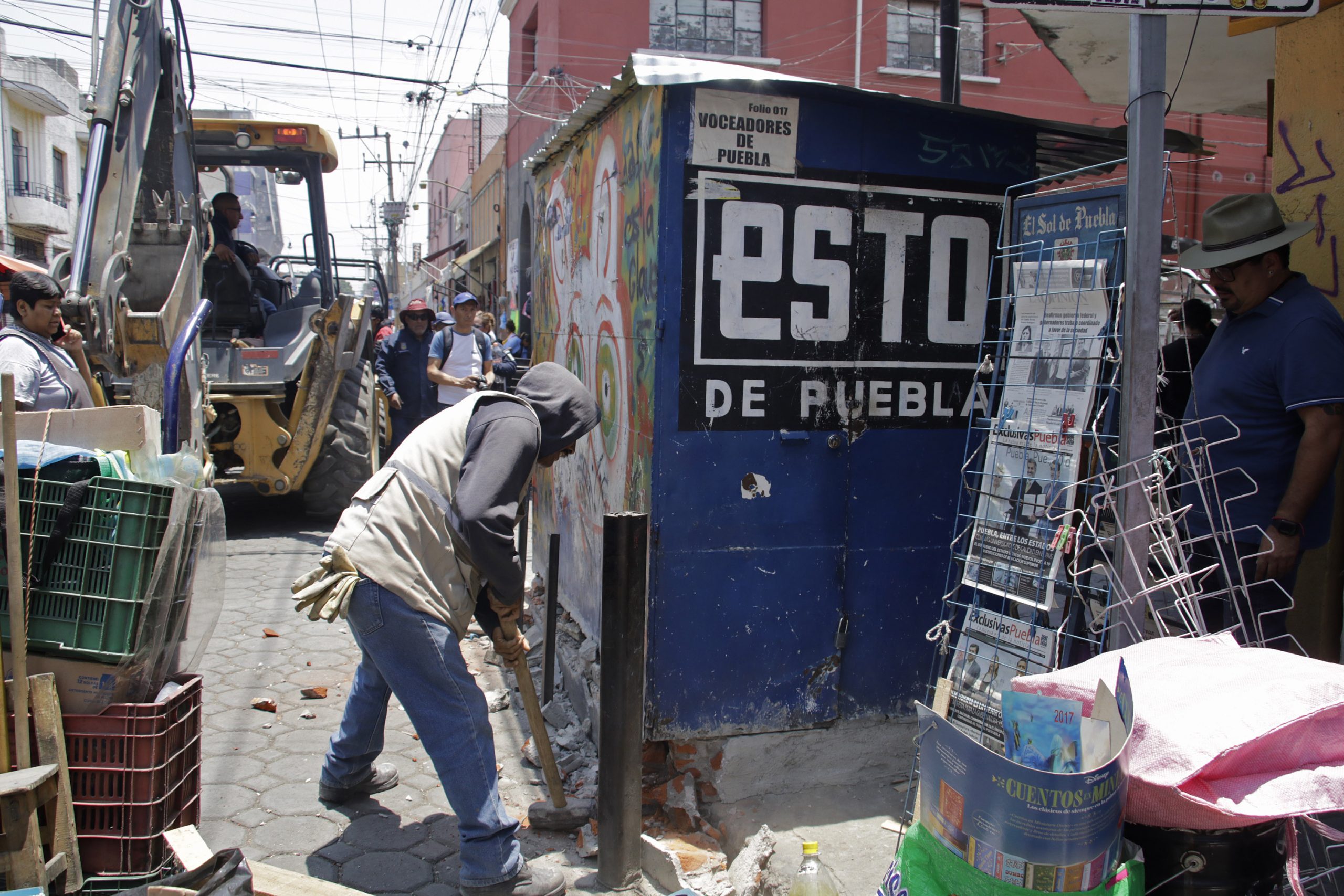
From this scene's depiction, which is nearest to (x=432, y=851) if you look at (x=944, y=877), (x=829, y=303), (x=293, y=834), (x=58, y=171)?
(x=293, y=834)

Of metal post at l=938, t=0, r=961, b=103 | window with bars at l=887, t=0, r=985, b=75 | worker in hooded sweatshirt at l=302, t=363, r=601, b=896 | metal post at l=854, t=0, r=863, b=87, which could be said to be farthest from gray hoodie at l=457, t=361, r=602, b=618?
window with bars at l=887, t=0, r=985, b=75

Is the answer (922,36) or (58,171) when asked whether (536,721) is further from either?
(58,171)

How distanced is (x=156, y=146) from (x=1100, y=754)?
20.7 feet

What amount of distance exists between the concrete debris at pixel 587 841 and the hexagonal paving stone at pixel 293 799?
0.98 m

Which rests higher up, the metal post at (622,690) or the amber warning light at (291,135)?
the amber warning light at (291,135)

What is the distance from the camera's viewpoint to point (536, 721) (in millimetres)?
3219

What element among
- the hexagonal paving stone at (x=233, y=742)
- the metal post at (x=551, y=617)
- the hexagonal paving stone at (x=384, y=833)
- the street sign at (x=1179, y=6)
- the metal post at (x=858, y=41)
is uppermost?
the metal post at (x=858, y=41)

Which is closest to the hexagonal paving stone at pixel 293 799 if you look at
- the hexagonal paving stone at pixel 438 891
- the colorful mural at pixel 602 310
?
the hexagonal paving stone at pixel 438 891

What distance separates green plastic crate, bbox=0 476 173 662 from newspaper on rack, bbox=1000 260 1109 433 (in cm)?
264

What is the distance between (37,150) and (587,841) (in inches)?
1381

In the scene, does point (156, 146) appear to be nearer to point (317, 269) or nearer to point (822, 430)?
point (317, 269)

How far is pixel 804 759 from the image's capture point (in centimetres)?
371

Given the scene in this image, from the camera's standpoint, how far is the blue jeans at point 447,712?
9.14ft

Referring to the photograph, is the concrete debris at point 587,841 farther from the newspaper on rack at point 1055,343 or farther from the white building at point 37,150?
the white building at point 37,150
